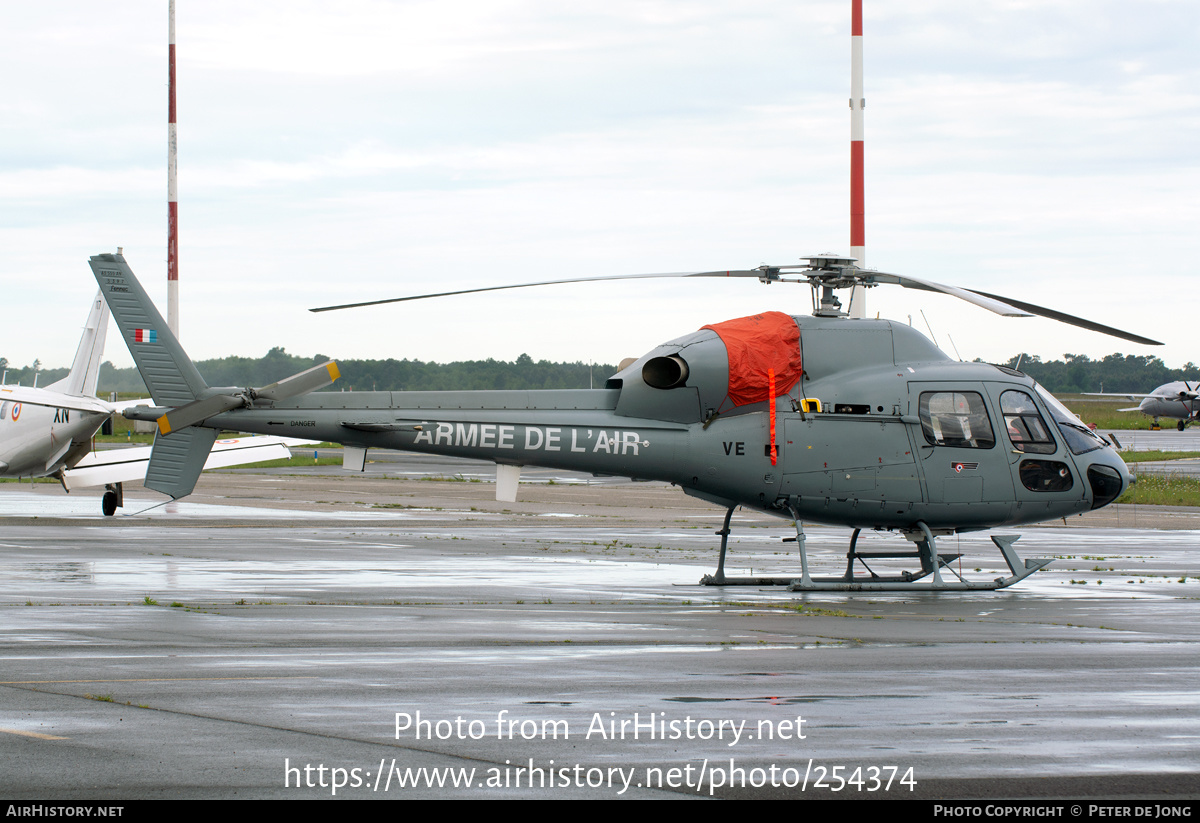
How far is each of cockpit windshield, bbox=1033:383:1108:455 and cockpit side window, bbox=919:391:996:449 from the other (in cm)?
101

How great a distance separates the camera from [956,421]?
17.8 m

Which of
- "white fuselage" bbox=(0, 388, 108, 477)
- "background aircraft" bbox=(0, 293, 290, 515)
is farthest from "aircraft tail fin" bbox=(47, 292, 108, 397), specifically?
"white fuselage" bbox=(0, 388, 108, 477)

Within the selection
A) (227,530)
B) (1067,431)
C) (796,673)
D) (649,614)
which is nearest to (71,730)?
(796,673)

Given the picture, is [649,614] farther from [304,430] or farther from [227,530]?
[227,530]

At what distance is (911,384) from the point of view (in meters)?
17.8

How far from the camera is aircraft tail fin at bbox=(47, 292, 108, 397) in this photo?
107 ft

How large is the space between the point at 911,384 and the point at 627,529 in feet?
43.5

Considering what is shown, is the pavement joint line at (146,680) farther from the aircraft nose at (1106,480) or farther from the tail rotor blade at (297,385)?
the aircraft nose at (1106,480)

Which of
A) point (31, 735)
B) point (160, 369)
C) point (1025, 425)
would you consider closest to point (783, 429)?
point (1025, 425)

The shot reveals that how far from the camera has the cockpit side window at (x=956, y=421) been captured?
1772 cm

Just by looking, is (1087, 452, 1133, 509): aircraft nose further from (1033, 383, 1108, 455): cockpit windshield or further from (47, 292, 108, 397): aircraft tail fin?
(47, 292, 108, 397): aircraft tail fin

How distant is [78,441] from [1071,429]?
24.1 metres

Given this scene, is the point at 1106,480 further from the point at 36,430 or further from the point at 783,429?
the point at 36,430

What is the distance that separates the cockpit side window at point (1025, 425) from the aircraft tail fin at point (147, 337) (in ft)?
37.1
